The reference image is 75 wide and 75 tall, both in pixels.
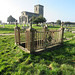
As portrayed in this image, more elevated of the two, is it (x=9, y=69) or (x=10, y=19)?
(x=10, y=19)

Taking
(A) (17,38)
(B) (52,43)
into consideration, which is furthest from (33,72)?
(A) (17,38)

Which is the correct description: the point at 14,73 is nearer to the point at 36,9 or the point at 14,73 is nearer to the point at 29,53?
the point at 29,53

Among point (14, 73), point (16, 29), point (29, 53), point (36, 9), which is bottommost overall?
point (14, 73)

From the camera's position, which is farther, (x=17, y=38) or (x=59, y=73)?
(x=17, y=38)

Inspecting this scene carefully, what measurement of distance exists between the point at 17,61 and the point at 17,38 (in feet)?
9.68

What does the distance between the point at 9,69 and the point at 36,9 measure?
117m

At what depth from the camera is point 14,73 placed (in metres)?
3.36

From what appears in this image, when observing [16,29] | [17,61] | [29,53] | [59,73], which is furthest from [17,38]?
[59,73]

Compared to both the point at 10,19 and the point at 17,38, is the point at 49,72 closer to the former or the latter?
the point at 17,38

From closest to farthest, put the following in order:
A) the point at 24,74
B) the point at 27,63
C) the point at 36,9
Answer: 1. the point at 24,74
2. the point at 27,63
3. the point at 36,9

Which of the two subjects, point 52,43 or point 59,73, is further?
point 52,43

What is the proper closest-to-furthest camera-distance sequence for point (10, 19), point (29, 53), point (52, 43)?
point (29, 53) → point (52, 43) → point (10, 19)

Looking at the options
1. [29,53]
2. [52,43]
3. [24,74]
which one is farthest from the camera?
[52,43]

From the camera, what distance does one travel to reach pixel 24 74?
325cm
